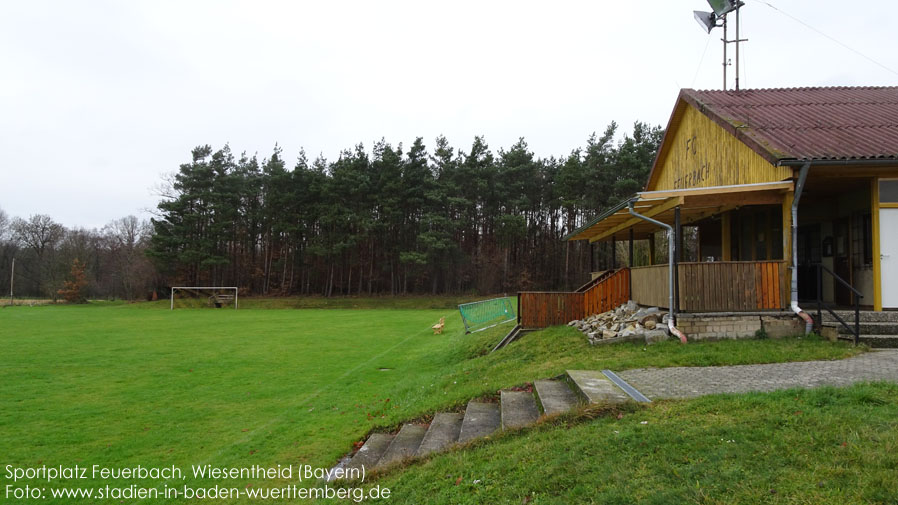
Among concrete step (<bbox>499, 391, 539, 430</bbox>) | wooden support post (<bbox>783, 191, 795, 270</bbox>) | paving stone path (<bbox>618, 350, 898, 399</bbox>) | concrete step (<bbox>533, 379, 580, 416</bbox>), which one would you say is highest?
wooden support post (<bbox>783, 191, 795, 270</bbox>)

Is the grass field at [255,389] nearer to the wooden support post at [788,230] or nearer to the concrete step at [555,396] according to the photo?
the concrete step at [555,396]

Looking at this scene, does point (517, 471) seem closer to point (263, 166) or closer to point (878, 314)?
point (878, 314)

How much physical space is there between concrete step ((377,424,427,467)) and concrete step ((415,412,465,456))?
0.13 meters

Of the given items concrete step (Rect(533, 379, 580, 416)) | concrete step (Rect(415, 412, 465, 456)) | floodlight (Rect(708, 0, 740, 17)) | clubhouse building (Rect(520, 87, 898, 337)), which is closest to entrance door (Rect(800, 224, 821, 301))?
clubhouse building (Rect(520, 87, 898, 337))

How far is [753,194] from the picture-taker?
972cm

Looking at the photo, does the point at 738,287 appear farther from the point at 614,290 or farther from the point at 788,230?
the point at 614,290

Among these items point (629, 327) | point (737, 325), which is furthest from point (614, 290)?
point (737, 325)

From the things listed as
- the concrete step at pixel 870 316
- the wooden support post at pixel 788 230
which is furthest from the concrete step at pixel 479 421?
the concrete step at pixel 870 316

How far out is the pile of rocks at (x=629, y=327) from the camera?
9359 mm

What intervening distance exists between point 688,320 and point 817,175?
3716mm

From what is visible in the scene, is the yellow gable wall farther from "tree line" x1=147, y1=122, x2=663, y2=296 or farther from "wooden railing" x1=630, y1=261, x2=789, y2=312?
"tree line" x1=147, y1=122, x2=663, y2=296

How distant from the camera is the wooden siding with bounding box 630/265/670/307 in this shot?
34.0 feet

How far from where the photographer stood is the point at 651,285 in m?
11.2

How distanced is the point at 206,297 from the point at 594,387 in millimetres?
46925
